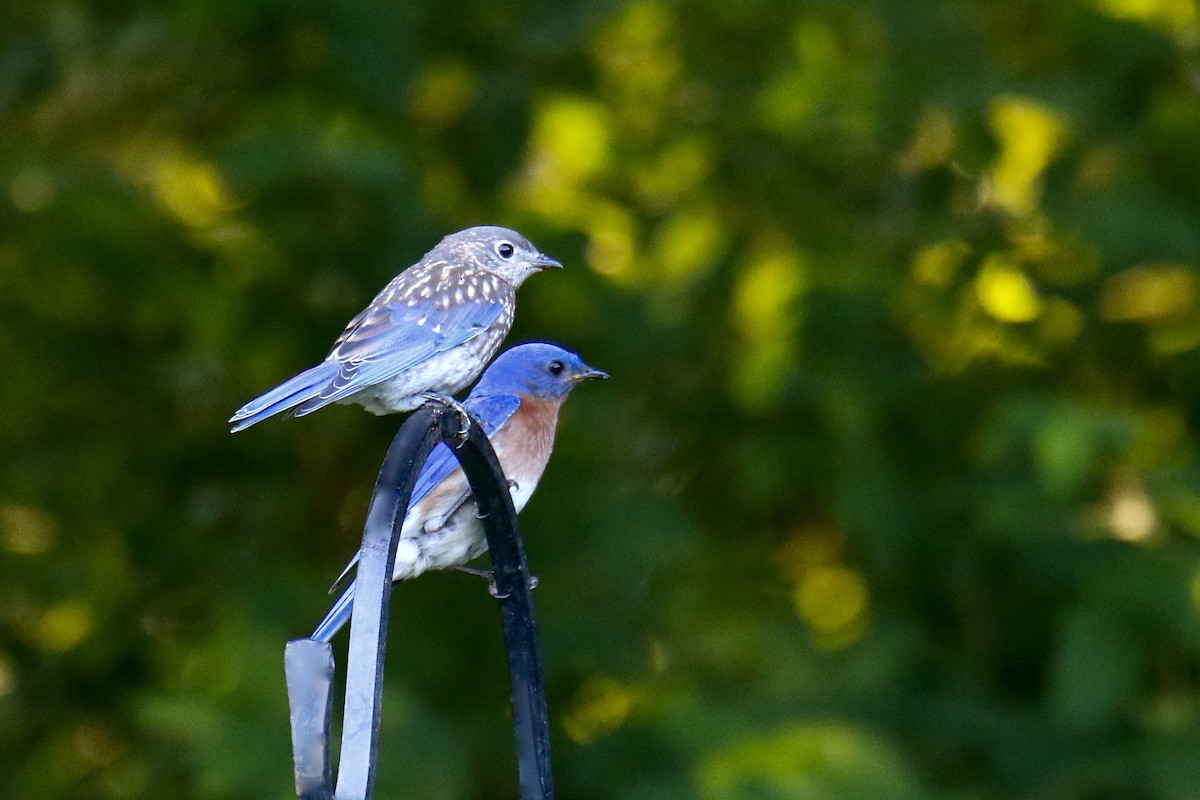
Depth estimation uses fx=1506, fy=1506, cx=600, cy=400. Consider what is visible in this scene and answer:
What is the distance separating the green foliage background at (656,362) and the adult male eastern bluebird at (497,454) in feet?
4.81

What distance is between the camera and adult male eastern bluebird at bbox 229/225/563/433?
297 cm

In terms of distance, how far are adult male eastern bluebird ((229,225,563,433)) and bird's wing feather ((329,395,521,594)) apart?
0.45 ft

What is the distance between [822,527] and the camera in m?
6.64

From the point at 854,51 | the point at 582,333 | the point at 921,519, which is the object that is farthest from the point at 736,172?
the point at 921,519

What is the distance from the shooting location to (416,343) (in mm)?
3203

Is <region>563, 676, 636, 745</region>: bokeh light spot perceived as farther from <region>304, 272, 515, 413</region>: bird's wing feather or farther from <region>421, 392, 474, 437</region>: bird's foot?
<region>421, 392, 474, 437</region>: bird's foot

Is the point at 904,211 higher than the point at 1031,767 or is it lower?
higher

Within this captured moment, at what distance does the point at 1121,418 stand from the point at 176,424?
343cm

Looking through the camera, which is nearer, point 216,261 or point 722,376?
point 216,261

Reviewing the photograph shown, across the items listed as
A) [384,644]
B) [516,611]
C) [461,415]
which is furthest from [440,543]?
[384,644]

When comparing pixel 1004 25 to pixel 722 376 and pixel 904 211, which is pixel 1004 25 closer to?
pixel 904 211

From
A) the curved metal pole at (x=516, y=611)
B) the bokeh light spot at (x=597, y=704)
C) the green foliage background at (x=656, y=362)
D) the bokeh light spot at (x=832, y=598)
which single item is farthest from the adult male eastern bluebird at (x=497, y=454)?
the bokeh light spot at (x=832, y=598)

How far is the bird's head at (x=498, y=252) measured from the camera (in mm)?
3738

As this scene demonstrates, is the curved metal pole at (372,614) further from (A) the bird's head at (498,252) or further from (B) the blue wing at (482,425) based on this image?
(A) the bird's head at (498,252)
